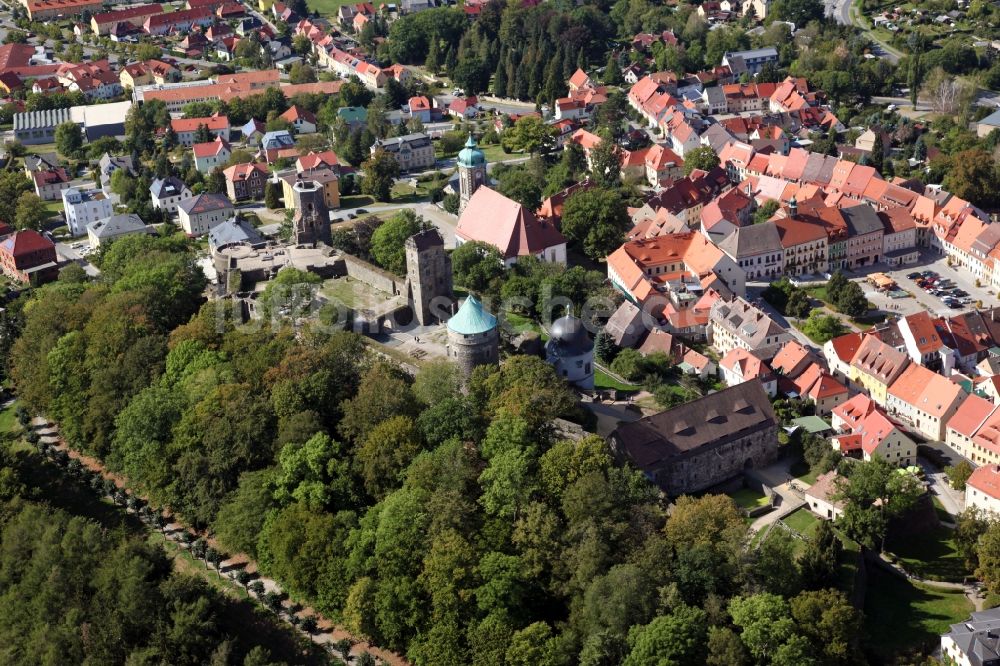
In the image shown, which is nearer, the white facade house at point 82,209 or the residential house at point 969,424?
the residential house at point 969,424

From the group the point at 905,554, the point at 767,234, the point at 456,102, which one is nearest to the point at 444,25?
the point at 456,102

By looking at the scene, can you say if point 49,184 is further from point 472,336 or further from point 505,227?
point 472,336

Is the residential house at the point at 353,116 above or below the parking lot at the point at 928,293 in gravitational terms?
A: below

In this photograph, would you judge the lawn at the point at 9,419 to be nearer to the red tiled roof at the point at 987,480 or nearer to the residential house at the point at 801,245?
the residential house at the point at 801,245

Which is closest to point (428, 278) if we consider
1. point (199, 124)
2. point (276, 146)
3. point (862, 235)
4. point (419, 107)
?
point (862, 235)

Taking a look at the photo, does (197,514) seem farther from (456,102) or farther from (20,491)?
(456,102)

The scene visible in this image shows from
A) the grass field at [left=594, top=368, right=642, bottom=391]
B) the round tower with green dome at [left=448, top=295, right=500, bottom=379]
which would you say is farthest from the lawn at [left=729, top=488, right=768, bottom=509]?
the round tower with green dome at [left=448, top=295, right=500, bottom=379]

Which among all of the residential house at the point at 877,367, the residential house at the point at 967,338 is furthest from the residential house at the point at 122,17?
the residential house at the point at 967,338
